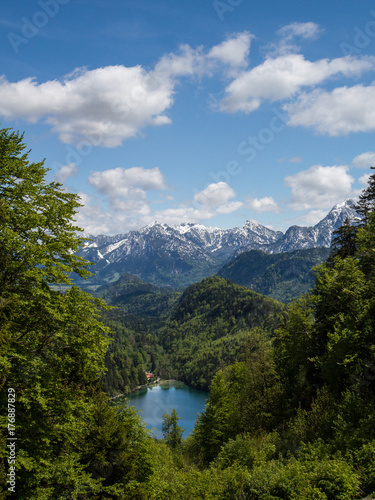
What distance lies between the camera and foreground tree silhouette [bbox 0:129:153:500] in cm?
1322

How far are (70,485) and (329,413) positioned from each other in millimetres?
17342

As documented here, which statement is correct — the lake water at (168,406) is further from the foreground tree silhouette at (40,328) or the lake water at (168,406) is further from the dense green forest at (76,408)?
the foreground tree silhouette at (40,328)

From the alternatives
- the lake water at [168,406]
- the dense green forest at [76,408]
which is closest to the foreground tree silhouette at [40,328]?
the dense green forest at [76,408]

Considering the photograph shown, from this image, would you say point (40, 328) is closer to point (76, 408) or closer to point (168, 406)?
point (76, 408)

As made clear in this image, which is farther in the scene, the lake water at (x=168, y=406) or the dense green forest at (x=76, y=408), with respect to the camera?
the lake water at (x=168, y=406)

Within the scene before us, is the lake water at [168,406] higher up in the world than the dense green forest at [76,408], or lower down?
lower down

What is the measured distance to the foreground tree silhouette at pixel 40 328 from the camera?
13.2 meters

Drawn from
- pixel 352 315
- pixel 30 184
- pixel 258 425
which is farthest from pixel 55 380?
pixel 258 425

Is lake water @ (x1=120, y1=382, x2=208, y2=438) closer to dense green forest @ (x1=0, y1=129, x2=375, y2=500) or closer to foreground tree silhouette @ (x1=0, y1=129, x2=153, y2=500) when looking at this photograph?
dense green forest @ (x1=0, y1=129, x2=375, y2=500)

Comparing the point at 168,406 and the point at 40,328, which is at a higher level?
the point at 40,328

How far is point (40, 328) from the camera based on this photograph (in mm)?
14766

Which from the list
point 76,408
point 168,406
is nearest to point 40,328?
point 76,408

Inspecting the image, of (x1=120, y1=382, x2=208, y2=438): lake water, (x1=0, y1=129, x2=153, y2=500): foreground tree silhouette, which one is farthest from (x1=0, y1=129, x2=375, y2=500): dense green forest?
(x1=120, y1=382, x2=208, y2=438): lake water

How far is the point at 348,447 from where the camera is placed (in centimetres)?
1789
